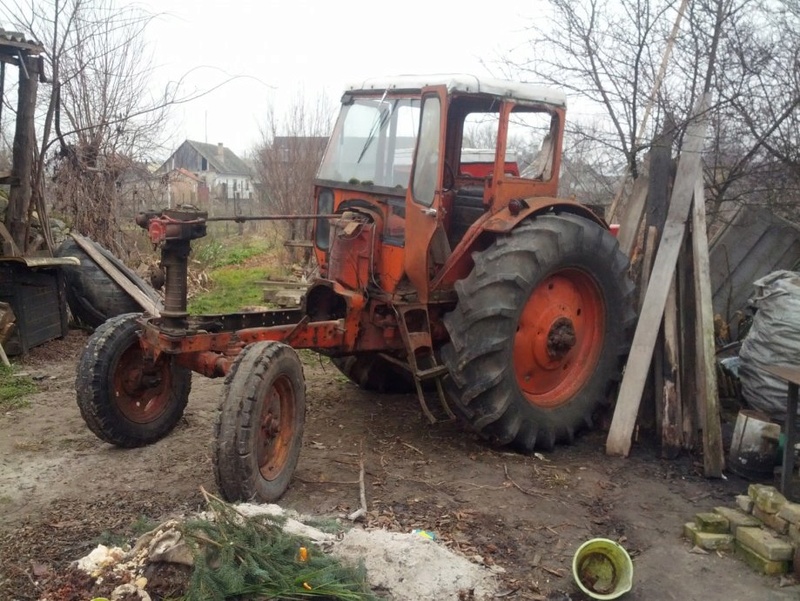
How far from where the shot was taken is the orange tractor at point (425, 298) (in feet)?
14.3

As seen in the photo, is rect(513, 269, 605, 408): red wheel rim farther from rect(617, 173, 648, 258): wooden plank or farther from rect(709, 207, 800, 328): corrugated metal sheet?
rect(709, 207, 800, 328): corrugated metal sheet

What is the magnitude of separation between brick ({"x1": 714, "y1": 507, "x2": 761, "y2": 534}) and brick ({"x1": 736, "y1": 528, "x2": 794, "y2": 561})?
0.19 ft

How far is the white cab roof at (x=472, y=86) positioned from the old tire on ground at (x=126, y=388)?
7.28 ft

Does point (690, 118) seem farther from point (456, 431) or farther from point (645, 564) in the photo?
point (645, 564)

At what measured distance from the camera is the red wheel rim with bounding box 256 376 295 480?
4.05 m

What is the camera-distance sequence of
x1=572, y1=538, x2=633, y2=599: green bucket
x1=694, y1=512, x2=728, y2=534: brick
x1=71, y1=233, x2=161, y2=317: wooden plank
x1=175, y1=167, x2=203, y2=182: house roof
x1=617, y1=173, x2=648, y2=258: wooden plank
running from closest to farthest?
x1=572, y1=538, x2=633, y2=599: green bucket
x1=694, y1=512, x2=728, y2=534: brick
x1=617, y1=173, x2=648, y2=258: wooden plank
x1=71, y1=233, x2=161, y2=317: wooden plank
x1=175, y1=167, x2=203, y2=182: house roof

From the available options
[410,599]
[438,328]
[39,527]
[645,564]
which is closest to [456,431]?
[438,328]

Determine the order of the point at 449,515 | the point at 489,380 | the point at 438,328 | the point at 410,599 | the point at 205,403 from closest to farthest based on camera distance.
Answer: the point at 410,599 → the point at 449,515 → the point at 489,380 → the point at 438,328 → the point at 205,403

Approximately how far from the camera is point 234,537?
322 cm

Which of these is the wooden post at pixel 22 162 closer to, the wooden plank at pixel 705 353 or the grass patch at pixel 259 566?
the grass patch at pixel 259 566

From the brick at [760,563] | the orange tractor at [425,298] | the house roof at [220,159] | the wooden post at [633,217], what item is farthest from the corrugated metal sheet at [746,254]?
the house roof at [220,159]

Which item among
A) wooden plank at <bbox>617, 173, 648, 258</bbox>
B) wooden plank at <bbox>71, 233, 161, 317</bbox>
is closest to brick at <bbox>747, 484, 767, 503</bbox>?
wooden plank at <bbox>617, 173, 648, 258</bbox>

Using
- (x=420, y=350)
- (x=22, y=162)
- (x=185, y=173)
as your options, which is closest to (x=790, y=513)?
(x=420, y=350)

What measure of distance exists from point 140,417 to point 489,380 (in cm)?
218
